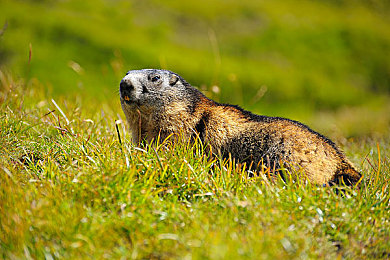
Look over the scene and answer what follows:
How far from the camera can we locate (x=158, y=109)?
4836 millimetres

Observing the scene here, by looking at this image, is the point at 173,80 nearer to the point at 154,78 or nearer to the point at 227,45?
the point at 154,78

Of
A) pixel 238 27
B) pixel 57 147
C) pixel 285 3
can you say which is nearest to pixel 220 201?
pixel 57 147

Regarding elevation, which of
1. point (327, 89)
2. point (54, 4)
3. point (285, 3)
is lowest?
point (327, 89)

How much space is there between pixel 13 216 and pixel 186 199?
147 cm

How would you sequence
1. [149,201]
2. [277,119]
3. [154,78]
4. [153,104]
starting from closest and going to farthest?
[149,201], [277,119], [153,104], [154,78]

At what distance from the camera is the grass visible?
272 centimetres

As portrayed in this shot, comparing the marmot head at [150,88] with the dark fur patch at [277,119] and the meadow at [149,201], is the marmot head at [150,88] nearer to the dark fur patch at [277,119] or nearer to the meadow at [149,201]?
the meadow at [149,201]

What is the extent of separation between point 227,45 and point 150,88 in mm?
26458

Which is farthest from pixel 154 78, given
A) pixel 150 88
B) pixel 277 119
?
pixel 277 119

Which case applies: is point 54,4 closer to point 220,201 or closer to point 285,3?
point 285,3

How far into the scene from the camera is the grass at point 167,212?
8.92ft

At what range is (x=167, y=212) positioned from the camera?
309cm

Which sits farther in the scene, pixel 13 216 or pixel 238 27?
pixel 238 27

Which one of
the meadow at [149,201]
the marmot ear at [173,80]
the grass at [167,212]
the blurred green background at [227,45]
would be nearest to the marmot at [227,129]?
the marmot ear at [173,80]
